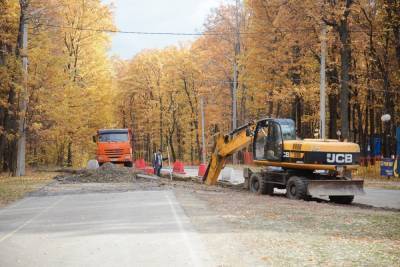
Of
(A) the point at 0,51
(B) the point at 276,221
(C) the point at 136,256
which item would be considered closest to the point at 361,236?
(B) the point at 276,221

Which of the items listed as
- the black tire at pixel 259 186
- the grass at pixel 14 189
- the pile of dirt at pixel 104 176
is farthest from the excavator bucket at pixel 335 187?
the pile of dirt at pixel 104 176

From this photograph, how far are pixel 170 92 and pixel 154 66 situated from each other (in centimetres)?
415

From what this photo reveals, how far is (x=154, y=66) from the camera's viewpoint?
239ft

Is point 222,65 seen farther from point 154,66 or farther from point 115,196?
point 115,196

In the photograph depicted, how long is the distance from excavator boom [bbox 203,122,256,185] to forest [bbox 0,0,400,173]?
27.2 feet

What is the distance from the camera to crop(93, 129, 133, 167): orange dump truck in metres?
39.2

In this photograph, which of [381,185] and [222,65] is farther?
[222,65]

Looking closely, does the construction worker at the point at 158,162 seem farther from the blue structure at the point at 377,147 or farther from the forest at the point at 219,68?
the blue structure at the point at 377,147

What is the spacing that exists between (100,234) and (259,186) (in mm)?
11736

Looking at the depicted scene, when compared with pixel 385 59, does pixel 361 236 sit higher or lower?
lower

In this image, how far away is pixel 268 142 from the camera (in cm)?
2119

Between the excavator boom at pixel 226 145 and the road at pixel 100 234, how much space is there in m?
6.61

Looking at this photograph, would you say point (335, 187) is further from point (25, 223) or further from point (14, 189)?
point (14, 189)

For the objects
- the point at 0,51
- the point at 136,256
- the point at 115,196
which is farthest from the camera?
the point at 0,51
